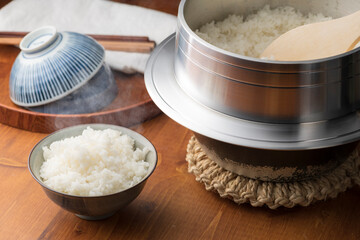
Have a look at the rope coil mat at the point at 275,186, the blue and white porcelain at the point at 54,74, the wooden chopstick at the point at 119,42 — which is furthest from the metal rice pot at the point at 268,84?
the wooden chopstick at the point at 119,42

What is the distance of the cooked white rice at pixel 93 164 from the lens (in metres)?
1.22

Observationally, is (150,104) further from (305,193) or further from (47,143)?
(305,193)

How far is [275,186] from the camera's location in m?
1.34

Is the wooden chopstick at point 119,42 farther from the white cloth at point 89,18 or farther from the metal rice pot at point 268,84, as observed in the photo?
the metal rice pot at point 268,84

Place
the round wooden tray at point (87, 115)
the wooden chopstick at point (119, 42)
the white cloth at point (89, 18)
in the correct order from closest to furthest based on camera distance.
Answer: the round wooden tray at point (87, 115), the wooden chopstick at point (119, 42), the white cloth at point (89, 18)

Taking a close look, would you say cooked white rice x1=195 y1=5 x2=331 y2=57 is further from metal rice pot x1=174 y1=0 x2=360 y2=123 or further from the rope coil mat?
the rope coil mat

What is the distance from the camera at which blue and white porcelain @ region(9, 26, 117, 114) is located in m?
1.70

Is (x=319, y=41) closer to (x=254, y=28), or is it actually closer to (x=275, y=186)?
(x=254, y=28)

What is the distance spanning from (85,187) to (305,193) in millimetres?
585

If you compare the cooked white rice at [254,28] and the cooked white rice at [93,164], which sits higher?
the cooked white rice at [254,28]

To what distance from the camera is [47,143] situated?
1.35 meters

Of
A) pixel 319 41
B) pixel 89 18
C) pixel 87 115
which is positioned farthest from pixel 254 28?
pixel 89 18

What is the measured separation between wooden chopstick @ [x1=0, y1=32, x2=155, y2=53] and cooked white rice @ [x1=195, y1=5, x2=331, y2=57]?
0.44 metres

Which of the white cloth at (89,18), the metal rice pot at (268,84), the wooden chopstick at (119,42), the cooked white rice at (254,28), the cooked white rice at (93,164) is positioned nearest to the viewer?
the metal rice pot at (268,84)
